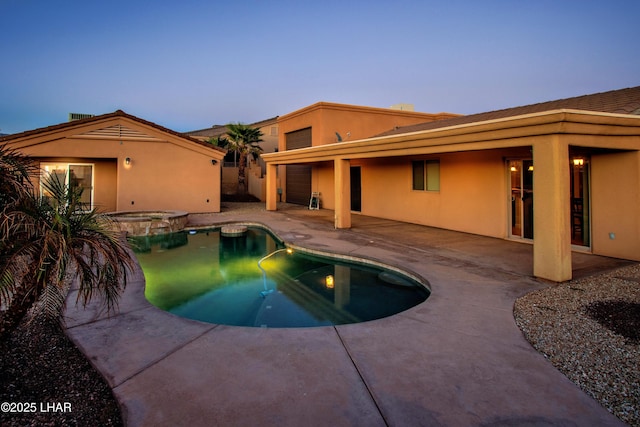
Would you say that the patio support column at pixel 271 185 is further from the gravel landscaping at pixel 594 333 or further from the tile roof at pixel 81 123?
the gravel landscaping at pixel 594 333

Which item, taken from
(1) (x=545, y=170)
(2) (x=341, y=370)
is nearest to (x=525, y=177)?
(1) (x=545, y=170)

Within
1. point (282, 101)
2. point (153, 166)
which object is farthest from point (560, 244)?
point (282, 101)

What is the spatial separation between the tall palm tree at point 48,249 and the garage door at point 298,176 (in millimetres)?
16315

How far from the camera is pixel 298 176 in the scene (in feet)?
70.5

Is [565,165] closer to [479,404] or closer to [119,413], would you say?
[479,404]

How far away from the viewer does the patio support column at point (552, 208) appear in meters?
5.37

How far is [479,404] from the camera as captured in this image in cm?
252

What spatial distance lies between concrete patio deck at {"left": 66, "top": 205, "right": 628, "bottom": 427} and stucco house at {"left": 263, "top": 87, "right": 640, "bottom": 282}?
2.00 metres

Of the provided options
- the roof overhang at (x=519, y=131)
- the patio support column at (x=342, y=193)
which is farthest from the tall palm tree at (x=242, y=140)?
the roof overhang at (x=519, y=131)

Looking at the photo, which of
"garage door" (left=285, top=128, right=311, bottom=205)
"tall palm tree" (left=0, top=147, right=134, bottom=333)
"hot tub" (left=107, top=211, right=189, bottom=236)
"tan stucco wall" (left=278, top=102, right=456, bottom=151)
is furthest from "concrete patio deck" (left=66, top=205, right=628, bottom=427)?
"garage door" (left=285, top=128, right=311, bottom=205)

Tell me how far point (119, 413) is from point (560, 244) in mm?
6273

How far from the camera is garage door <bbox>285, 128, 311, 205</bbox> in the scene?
64.0 ft

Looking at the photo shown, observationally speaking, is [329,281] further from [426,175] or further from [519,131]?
[426,175]

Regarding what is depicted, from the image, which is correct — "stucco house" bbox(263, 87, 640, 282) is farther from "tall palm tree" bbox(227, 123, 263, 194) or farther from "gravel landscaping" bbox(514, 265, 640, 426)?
"tall palm tree" bbox(227, 123, 263, 194)
